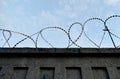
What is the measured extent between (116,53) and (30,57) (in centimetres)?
249

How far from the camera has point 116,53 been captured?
5.57 meters

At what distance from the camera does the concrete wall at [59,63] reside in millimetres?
5191

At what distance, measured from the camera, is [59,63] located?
18.0 feet

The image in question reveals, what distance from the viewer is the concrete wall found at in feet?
17.0

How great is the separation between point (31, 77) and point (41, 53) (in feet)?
2.71

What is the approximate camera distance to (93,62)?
549 centimetres

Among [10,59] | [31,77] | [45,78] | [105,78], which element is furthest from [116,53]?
[10,59]

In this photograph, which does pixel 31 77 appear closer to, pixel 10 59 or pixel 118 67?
pixel 10 59

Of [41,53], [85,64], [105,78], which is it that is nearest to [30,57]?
[41,53]

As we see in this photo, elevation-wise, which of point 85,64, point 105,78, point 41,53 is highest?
point 41,53

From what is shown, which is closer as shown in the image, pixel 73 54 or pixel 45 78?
pixel 45 78

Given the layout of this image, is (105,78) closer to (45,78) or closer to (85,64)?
(85,64)

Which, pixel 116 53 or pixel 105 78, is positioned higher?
pixel 116 53

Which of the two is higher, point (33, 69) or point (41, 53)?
point (41, 53)
